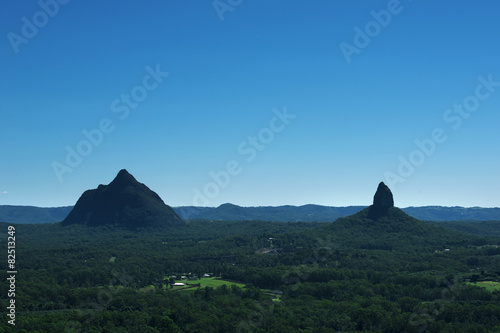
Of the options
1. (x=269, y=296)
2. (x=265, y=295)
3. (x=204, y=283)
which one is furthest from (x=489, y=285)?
(x=204, y=283)

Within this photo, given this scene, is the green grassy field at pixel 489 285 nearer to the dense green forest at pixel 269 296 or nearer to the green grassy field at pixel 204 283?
the dense green forest at pixel 269 296

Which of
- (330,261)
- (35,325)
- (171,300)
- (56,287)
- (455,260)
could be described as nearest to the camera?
(35,325)

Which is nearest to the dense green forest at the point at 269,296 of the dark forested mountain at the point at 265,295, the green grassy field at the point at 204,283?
the dark forested mountain at the point at 265,295

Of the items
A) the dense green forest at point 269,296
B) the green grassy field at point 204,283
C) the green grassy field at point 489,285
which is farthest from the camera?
the green grassy field at point 204,283

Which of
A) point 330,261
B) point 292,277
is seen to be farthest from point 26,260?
point 330,261

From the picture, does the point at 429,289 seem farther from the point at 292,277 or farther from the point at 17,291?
the point at 17,291

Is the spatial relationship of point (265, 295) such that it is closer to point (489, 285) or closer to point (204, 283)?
point (204, 283)

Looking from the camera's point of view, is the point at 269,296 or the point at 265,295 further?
the point at 265,295

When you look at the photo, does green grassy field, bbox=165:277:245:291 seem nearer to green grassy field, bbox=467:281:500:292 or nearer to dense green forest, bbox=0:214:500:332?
dense green forest, bbox=0:214:500:332

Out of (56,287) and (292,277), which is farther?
(292,277)

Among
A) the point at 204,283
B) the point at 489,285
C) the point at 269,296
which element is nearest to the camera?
the point at 269,296

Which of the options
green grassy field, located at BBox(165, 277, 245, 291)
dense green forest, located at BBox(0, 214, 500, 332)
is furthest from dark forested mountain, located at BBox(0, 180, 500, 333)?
green grassy field, located at BBox(165, 277, 245, 291)
